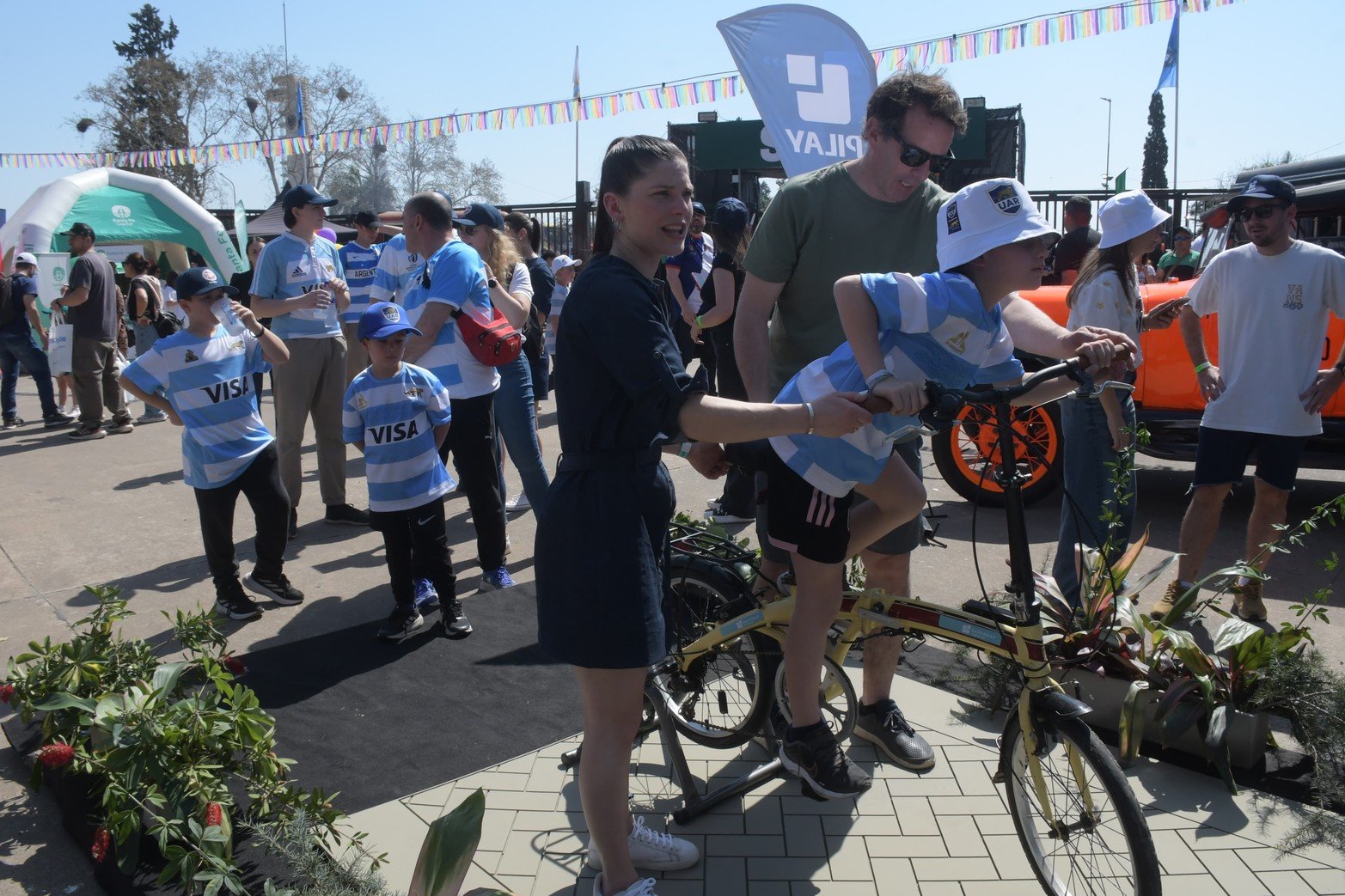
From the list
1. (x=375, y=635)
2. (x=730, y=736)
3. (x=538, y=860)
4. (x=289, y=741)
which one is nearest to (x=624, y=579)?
(x=538, y=860)

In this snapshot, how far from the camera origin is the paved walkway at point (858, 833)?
2816 millimetres

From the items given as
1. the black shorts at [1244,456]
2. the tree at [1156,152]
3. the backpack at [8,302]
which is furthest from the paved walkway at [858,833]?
the tree at [1156,152]

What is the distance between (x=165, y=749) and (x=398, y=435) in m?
2.06

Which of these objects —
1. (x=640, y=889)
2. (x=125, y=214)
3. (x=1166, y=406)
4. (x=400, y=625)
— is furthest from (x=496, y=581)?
(x=125, y=214)

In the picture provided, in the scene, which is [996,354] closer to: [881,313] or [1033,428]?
[881,313]

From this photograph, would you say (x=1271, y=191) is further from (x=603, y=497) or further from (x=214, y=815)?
(x=214, y=815)

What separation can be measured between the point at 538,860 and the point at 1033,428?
4929 mm

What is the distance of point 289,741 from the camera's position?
Result: 373cm

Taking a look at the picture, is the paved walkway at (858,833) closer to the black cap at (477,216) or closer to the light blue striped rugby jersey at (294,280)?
the black cap at (477,216)

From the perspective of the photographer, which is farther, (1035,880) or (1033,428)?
(1033,428)

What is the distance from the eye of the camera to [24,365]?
11273 millimetres

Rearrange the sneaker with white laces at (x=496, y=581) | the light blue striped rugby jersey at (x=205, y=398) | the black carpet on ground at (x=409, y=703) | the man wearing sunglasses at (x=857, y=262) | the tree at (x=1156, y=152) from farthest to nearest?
the tree at (x=1156, y=152) → the sneaker with white laces at (x=496, y=581) → the light blue striped rugby jersey at (x=205, y=398) → the black carpet on ground at (x=409, y=703) → the man wearing sunglasses at (x=857, y=262)

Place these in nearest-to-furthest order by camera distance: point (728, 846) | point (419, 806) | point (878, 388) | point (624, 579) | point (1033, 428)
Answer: point (878, 388)
point (624, 579)
point (728, 846)
point (419, 806)
point (1033, 428)

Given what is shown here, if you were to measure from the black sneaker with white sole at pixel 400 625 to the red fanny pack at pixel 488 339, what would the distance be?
4.04 feet
